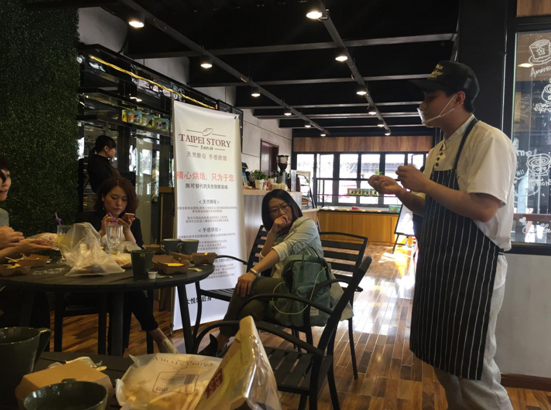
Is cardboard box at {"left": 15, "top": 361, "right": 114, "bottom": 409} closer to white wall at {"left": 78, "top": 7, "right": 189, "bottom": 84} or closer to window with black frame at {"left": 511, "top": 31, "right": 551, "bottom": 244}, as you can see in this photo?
window with black frame at {"left": 511, "top": 31, "right": 551, "bottom": 244}

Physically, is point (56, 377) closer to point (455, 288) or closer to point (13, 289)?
point (455, 288)

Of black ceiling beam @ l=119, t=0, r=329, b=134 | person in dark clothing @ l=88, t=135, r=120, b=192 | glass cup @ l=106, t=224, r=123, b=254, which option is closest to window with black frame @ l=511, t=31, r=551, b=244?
glass cup @ l=106, t=224, r=123, b=254

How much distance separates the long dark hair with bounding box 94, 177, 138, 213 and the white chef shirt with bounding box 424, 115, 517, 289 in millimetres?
1965

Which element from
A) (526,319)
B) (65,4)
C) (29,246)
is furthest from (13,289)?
(526,319)

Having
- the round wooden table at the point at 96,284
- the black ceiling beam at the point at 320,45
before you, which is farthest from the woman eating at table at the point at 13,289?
the black ceiling beam at the point at 320,45

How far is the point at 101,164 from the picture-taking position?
4.31 meters

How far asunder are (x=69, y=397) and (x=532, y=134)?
3.09 meters

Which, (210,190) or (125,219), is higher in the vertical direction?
→ (210,190)

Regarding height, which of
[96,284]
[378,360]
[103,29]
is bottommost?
[378,360]

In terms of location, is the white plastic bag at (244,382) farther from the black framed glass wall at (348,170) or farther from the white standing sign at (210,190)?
the black framed glass wall at (348,170)

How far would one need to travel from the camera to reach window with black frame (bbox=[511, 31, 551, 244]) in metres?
2.81

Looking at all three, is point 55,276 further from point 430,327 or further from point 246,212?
point 246,212

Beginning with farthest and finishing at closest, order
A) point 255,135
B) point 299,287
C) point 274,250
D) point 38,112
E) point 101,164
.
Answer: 1. point 255,135
2. point 101,164
3. point 38,112
4. point 274,250
5. point 299,287

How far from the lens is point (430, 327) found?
5.82 feet
